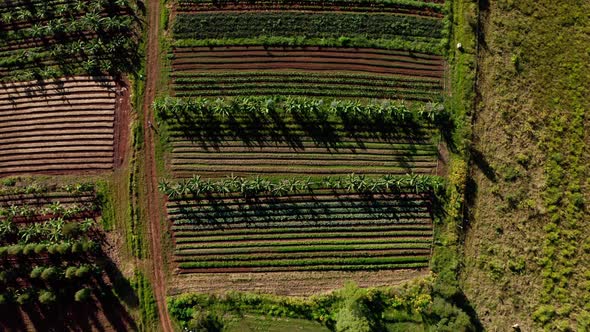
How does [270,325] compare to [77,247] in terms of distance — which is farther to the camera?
[270,325]

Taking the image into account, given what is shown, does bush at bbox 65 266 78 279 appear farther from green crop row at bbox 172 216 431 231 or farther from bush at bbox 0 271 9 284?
green crop row at bbox 172 216 431 231

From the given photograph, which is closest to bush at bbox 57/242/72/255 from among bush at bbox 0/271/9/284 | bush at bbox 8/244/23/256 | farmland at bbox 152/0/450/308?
bush at bbox 8/244/23/256

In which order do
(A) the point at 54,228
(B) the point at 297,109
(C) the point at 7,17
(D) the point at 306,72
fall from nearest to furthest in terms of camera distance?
(A) the point at 54,228 → (B) the point at 297,109 → (D) the point at 306,72 → (C) the point at 7,17

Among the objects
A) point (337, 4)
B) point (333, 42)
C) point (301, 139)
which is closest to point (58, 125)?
point (301, 139)

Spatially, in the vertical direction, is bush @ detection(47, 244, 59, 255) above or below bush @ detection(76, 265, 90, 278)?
above

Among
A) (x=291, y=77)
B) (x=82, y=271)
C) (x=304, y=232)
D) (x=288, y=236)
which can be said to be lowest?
(x=82, y=271)

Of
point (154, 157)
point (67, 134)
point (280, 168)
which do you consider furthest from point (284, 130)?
point (67, 134)

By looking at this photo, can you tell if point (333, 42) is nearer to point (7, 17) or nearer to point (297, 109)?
point (297, 109)

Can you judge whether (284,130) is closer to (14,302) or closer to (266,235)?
(266,235)
